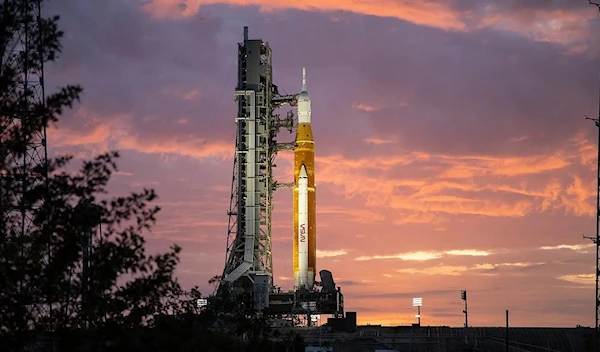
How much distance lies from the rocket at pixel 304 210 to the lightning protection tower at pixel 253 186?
196 cm

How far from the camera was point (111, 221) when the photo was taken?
3712cm

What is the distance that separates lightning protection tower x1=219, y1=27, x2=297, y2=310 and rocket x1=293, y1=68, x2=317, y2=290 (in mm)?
1960

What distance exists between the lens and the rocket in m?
132

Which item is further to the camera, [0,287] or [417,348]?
[417,348]

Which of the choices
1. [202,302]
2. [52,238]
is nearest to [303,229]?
[202,302]

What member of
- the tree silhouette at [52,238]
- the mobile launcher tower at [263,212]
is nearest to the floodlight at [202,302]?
the mobile launcher tower at [263,212]

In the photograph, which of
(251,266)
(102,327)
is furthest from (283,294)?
(102,327)

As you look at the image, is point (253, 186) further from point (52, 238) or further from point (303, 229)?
point (52, 238)

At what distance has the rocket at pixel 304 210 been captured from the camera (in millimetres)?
131750

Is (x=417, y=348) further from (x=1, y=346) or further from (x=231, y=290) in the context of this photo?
(x=1, y=346)

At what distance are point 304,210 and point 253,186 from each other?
278 inches

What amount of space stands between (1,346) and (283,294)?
97.7m

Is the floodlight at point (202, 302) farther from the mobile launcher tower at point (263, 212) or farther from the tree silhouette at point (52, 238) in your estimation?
the tree silhouette at point (52, 238)

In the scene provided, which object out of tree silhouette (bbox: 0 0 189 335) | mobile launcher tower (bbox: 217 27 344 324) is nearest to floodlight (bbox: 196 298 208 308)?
mobile launcher tower (bbox: 217 27 344 324)
